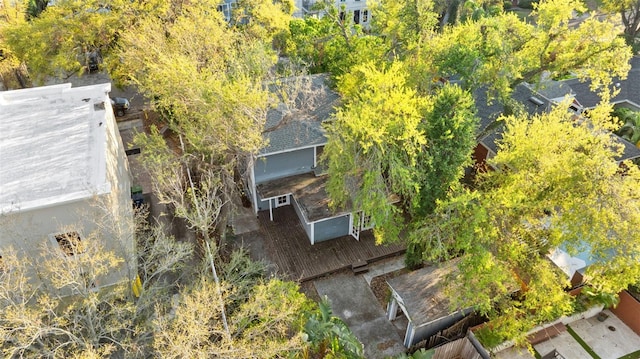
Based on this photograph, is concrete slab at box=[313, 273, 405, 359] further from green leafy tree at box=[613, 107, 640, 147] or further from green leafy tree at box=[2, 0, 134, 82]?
green leafy tree at box=[613, 107, 640, 147]

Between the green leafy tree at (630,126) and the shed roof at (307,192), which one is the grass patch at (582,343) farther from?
the green leafy tree at (630,126)

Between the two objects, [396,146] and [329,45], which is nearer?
[396,146]

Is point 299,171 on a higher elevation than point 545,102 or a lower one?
lower

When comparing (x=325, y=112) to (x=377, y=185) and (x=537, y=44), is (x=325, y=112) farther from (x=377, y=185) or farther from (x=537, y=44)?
(x=537, y=44)

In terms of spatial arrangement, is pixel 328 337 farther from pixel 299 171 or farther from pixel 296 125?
pixel 296 125

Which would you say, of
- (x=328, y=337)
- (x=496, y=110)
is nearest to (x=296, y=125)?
(x=328, y=337)

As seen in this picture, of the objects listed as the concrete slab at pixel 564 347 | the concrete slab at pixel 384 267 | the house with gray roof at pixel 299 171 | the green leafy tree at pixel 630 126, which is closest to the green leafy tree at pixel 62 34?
the house with gray roof at pixel 299 171
